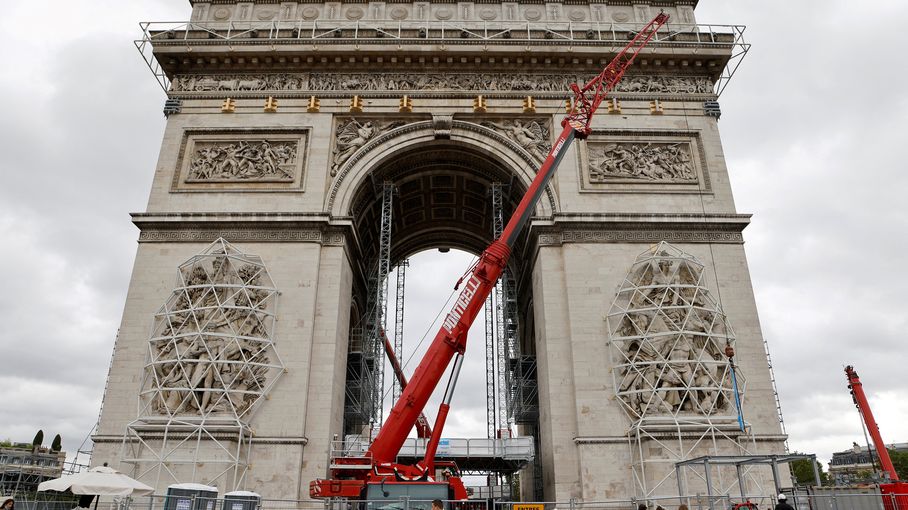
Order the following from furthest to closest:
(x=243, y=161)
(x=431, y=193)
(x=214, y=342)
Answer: (x=431, y=193) < (x=243, y=161) < (x=214, y=342)

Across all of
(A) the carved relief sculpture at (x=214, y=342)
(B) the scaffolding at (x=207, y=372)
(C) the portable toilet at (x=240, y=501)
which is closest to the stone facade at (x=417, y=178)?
(B) the scaffolding at (x=207, y=372)

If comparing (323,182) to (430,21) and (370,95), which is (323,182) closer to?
(370,95)

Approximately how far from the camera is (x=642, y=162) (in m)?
21.8

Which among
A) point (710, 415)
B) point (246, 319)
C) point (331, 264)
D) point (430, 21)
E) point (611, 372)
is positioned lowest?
point (710, 415)

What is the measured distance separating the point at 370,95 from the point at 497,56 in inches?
197

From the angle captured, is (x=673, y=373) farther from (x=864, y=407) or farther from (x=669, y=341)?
(x=864, y=407)

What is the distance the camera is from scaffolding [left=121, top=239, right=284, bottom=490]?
55.1 ft

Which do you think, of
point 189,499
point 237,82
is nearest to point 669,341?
point 189,499

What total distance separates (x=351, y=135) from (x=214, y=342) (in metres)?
8.78

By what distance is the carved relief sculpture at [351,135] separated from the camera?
21.8 m

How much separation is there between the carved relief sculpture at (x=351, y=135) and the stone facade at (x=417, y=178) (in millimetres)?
91

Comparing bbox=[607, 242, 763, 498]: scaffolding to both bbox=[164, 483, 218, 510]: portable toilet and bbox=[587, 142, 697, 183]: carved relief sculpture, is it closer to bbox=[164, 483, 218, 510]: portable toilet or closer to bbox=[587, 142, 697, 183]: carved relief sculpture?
bbox=[587, 142, 697, 183]: carved relief sculpture

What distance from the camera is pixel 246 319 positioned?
1845 cm

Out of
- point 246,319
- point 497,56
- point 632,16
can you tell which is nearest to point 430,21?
point 497,56
